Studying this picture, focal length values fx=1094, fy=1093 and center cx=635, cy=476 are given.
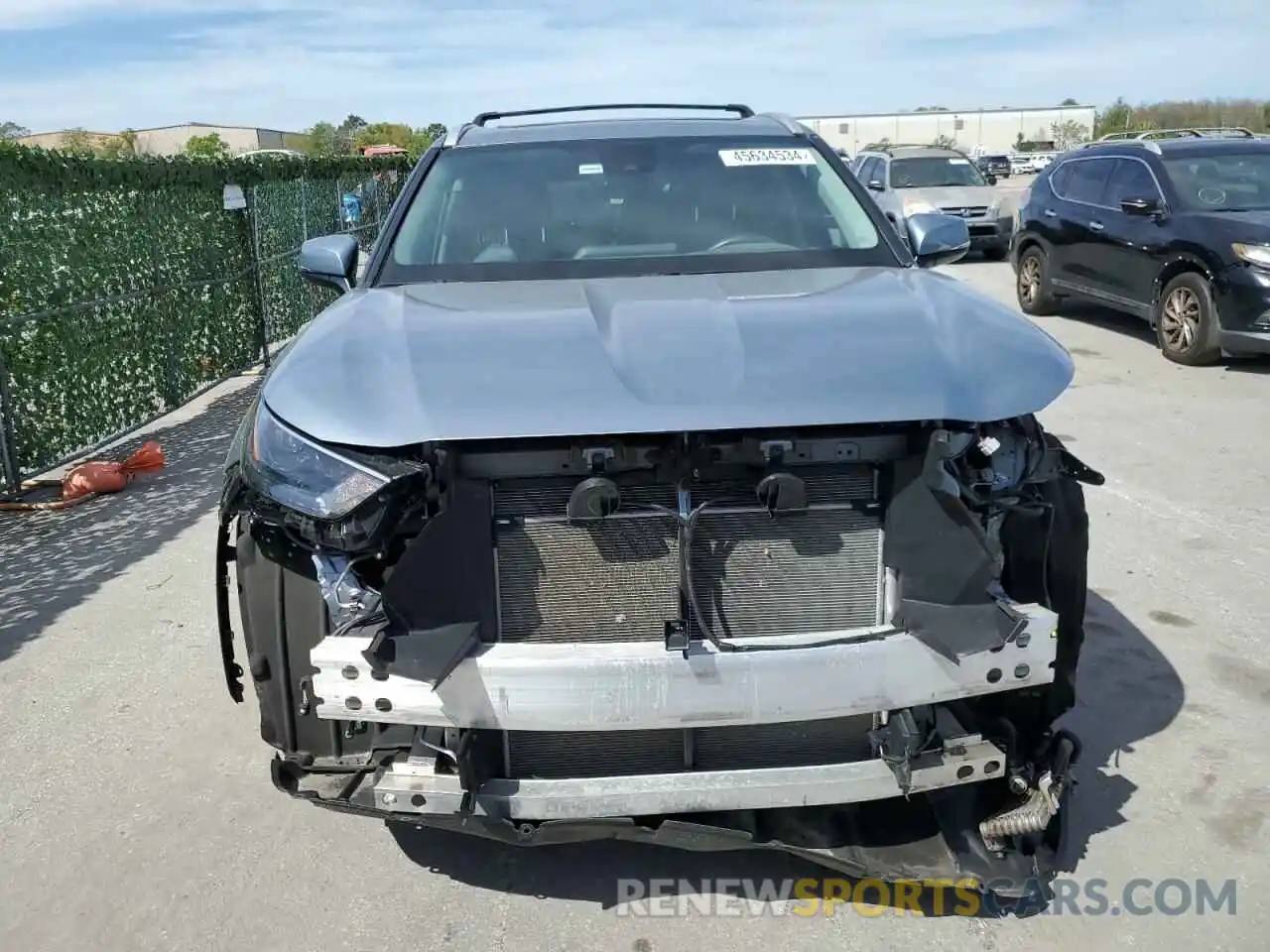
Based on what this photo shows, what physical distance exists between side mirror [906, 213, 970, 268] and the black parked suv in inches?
234

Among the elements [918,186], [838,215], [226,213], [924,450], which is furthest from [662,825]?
[918,186]

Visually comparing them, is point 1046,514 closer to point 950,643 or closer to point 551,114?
point 950,643

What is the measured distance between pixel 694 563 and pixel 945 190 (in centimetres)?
1623

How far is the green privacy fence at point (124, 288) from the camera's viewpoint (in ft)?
23.3

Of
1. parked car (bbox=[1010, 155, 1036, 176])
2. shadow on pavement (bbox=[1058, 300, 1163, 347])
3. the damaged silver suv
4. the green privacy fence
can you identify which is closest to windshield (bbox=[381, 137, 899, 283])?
the damaged silver suv

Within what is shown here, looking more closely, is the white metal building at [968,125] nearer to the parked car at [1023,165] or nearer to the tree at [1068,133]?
the tree at [1068,133]

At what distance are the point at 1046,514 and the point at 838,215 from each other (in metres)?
1.71

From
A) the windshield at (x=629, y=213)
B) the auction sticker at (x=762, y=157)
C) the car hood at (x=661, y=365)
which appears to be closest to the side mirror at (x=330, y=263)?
the windshield at (x=629, y=213)

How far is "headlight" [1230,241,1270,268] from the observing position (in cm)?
879

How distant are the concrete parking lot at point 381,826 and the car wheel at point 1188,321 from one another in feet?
13.4

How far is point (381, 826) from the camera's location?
10.8 feet

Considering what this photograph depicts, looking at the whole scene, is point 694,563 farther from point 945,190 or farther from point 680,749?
point 945,190

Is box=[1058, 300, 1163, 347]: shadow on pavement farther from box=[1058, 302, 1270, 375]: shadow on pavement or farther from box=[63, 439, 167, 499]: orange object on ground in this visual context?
box=[63, 439, 167, 499]: orange object on ground

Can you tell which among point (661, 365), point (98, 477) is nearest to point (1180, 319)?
point (661, 365)
